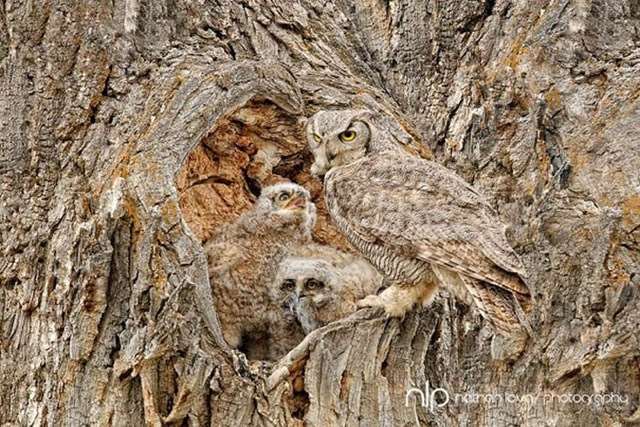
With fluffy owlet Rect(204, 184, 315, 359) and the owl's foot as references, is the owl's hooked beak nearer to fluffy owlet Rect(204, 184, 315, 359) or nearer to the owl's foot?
fluffy owlet Rect(204, 184, 315, 359)

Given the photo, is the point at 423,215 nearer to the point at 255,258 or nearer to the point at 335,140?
A: the point at 335,140

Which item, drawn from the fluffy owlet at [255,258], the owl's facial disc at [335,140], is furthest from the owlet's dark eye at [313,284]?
the owl's facial disc at [335,140]

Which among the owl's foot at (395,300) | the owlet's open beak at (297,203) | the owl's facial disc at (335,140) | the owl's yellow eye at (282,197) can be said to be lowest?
the owl's foot at (395,300)

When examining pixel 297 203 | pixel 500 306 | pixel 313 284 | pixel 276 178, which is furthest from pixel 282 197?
pixel 500 306

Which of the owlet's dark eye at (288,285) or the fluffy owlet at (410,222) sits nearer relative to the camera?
the fluffy owlet at (410,222)

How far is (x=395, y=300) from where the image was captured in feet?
12.0

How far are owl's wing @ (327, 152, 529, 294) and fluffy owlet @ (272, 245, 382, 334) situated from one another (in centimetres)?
20

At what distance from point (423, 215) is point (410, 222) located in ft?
0.14

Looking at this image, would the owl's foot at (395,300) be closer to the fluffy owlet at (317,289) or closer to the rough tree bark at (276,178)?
the rough tree bark at (276,178)

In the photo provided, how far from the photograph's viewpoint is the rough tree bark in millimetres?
3424

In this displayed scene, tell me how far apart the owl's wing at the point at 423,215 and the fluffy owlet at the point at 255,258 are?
1.11ft

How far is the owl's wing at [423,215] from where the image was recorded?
11.3ft

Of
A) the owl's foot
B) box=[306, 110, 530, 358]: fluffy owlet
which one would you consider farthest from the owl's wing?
the owl's foot

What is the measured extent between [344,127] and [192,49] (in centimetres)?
55
